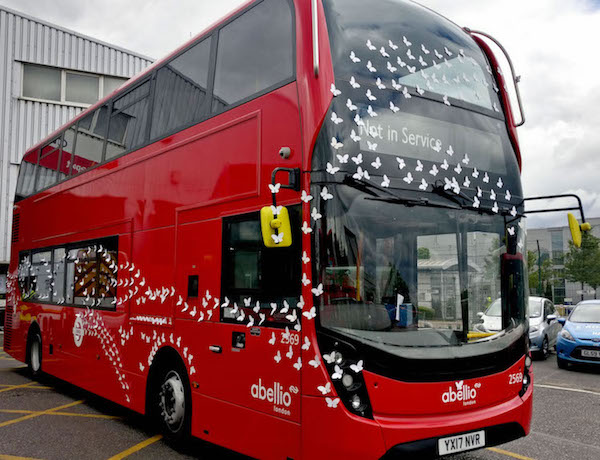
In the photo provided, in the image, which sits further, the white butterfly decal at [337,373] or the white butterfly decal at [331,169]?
the white butterfly decal at [331,169]

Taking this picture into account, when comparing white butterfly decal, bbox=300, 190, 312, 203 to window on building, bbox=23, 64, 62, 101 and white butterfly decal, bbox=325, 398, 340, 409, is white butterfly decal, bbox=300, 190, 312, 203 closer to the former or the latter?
white butterfly decal, bbox=325, 398, 340, 409

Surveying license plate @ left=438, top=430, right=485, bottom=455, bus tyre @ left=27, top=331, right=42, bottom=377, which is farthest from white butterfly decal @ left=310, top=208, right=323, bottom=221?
bus tyre @ left=27, top=331, right=42, bottom=377

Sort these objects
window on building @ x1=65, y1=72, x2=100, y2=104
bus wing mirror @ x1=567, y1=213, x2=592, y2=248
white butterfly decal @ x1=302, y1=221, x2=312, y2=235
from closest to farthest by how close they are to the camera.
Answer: white butterfly decal @ x1=302, y1=221, x2=312, y2=235, bus wing mirror @ x1=567, y1=213, x2=592, y2=248, window on building @ x1=65, y1=72, x2=100, y2=104

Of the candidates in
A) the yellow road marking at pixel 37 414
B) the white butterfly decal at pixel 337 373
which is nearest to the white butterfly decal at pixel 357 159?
the white butterfly decal at pixel 337 373

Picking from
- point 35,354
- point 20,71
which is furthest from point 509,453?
point 20,71

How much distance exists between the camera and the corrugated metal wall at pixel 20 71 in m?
22.5

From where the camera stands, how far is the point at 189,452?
5.68 m

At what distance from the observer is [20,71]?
74.8ft

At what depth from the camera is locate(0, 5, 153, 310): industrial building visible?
2250cm

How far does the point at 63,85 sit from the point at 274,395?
22.3 m

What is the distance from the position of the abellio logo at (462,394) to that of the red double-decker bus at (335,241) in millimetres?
13

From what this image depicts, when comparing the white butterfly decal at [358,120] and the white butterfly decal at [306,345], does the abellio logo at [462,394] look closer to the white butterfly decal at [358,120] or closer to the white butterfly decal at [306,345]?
the white butterfly decal at [306,345]

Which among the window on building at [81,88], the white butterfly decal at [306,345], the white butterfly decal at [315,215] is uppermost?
the window on building at [81,88]

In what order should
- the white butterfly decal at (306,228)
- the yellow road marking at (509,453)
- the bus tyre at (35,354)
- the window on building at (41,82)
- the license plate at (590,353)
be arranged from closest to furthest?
the white butterfly decal at (306,228) < the yellow road marking at (509,453) < the bus tyre at (35,354) < the license plate at (590,353) < the window on building at (41,82)
